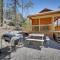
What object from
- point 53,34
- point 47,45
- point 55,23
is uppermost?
point 55,23

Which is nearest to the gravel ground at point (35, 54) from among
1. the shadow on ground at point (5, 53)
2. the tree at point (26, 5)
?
the shadow on ground at point (5, 53)

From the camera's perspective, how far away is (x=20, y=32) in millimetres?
3004

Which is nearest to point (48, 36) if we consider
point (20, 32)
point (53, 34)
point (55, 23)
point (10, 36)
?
point (53, 34)

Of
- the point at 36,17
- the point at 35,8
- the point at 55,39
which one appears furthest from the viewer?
the point at 36,17

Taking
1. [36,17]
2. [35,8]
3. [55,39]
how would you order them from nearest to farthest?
1. [55,39]
2. [35,8]
3. [36,17]

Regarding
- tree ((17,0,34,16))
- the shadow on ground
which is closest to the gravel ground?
the shadow on ground

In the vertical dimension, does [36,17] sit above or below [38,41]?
above

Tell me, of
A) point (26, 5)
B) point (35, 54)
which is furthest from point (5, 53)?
point (26, 5)

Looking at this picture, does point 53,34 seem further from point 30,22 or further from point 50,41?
point 30,22

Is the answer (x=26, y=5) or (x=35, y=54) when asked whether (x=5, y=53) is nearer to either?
(x=35, y=54)

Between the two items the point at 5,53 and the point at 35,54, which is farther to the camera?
the point at 5,53

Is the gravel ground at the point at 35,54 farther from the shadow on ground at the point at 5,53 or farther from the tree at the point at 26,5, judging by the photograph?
the tree at the point at 26,5

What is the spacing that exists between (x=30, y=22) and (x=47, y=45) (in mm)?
591

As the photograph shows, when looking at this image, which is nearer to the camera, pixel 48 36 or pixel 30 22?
pixel 48 36
